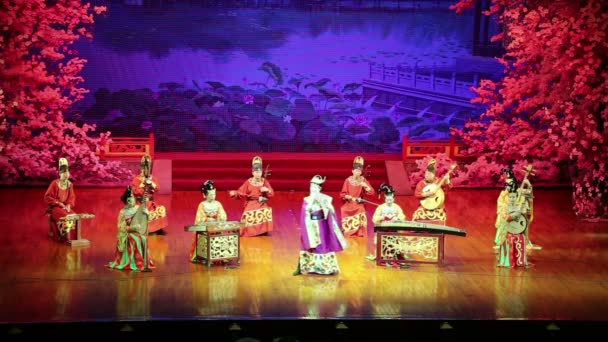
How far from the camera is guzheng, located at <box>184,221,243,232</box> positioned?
33.1 feet

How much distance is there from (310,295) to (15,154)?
7.35 m

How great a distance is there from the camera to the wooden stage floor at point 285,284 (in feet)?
28.6

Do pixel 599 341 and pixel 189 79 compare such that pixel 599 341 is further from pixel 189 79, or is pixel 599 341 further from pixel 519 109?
pixel 189 79

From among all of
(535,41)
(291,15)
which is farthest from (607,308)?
(291,15)

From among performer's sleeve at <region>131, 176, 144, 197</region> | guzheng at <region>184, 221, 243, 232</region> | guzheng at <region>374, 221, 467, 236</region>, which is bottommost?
guzheng at <region>184, 221, 243, 232</region>

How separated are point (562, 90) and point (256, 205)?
17.0 ft

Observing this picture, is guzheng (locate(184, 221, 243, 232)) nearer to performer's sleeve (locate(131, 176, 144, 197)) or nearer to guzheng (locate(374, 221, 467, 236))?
guzheng (locate(374, 221, 467, 236))

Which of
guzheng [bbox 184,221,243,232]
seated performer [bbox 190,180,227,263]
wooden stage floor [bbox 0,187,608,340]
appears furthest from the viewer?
seated performer [bbox 190,180,227,263]

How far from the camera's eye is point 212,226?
33.2ft

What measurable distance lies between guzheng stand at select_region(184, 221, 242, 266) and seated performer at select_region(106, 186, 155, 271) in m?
0.51

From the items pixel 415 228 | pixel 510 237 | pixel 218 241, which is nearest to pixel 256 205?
pixel 218 241

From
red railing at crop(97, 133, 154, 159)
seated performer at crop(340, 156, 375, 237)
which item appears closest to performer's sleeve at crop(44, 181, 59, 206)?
seated performer at crop(340, 156, 375, 237)

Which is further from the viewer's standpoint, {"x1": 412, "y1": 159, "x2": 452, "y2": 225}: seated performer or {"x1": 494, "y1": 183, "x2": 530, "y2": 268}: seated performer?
{"x1": 412, "y1": 159, "x2": 452, "y2": 225}: seated performer

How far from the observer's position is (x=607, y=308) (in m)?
9.09
